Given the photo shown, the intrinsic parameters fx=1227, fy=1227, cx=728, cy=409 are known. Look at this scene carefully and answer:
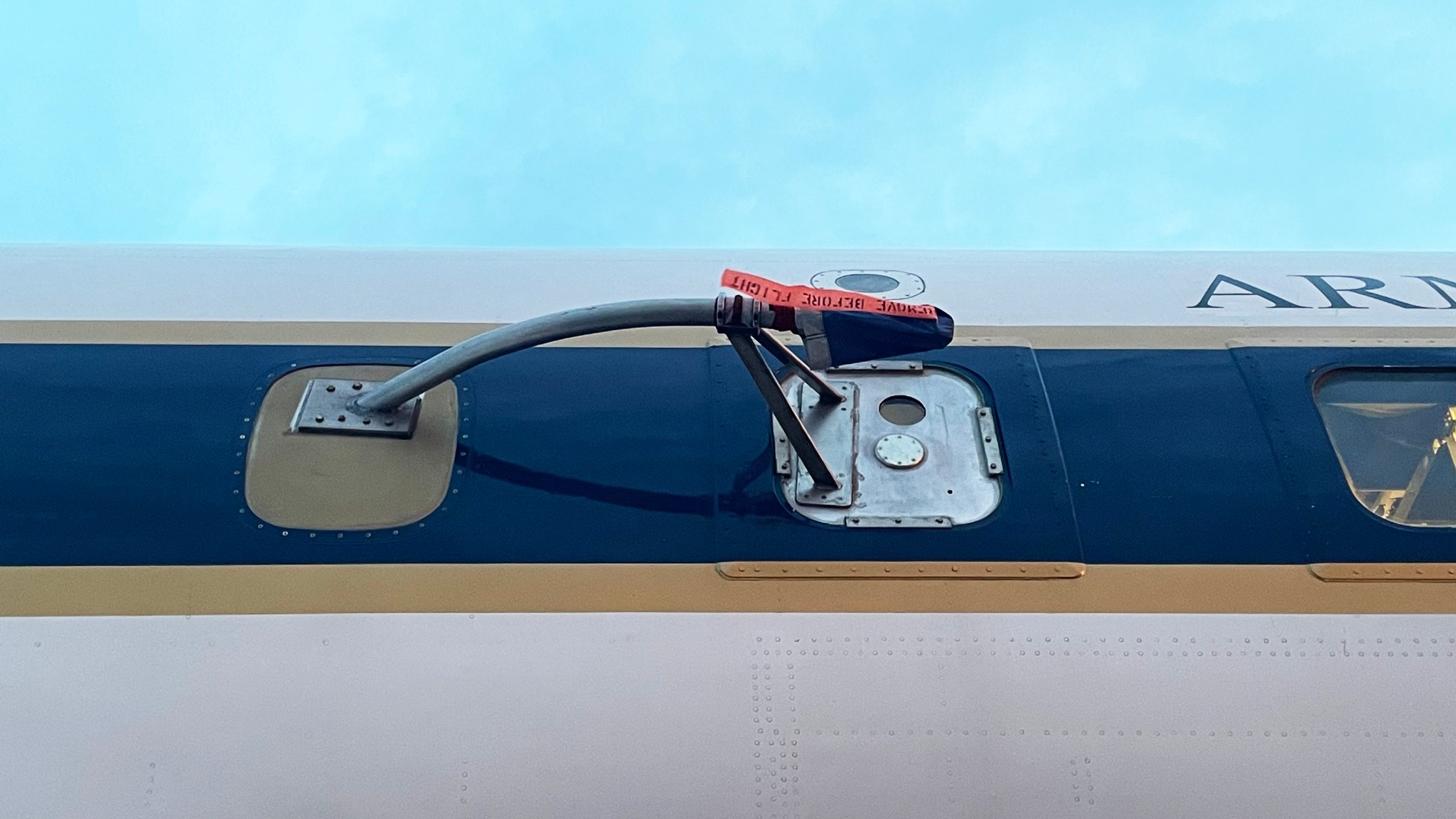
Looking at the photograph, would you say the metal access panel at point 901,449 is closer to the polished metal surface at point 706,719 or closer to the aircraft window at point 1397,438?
the polished metal surface at point 706,719

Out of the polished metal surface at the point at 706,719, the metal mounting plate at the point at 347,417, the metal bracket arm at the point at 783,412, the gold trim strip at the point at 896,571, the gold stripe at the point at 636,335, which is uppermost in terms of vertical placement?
the gold stripe at the point at 636,335

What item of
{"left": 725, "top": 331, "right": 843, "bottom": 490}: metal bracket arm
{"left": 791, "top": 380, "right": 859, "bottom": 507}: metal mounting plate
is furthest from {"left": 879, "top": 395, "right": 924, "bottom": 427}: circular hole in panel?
{"left": 725, "top": 331, "right": 843, "bottom": 490}: metal bracket arm

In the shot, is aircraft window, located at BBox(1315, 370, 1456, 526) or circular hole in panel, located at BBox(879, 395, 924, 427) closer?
aircraft window, located at BBox(1315, 370, 1456, 526)

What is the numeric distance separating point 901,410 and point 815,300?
86 cm

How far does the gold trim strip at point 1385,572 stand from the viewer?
13.5 ft

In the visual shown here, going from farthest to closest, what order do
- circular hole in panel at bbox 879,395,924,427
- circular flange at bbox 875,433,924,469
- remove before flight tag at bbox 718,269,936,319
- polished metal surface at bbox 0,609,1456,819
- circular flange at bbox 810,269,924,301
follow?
circular flange at bbox 810,269,924,301 → circular hole in panel at bbox 879,395,924,427 → circular flange at bbox 875,433,924,469 → remove before flight tag at bbox 718,269,936,319 → polished metal surface at bbox 0,609,1456,819

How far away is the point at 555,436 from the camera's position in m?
4.41

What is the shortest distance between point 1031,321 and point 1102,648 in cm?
163

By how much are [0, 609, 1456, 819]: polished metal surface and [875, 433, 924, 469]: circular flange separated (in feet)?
2.14

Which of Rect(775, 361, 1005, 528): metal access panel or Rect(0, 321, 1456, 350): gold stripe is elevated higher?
Rect(0, 321, 1456, 350): gold stripe

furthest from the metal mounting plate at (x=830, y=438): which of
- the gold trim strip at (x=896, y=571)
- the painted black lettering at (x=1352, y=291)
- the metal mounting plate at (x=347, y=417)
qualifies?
the painted black lettering at (x=1352, y=291)

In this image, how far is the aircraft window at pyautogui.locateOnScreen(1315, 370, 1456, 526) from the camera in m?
4.48

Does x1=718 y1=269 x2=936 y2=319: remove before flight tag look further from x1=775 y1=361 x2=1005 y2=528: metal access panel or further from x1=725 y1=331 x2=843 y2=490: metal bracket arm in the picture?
x1=775 y1=361 x2=1005 y2=528: metal access panel

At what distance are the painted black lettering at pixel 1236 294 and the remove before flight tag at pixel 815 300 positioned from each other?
1.88m
